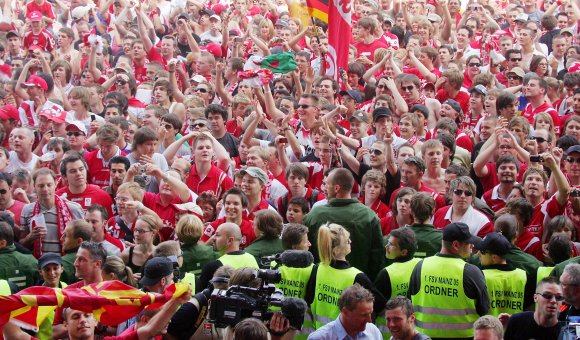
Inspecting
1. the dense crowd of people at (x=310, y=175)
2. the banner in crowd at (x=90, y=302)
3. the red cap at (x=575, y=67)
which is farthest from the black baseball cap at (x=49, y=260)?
the red cap at (x=575, y=67)

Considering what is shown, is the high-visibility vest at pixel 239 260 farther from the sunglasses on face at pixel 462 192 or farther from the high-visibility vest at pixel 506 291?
the sunglasses on face at pixel 462 192

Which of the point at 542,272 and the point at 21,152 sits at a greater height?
the point at 21,152

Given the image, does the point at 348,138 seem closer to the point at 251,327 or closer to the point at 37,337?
the point at 37,337

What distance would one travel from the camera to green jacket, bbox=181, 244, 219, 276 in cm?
916

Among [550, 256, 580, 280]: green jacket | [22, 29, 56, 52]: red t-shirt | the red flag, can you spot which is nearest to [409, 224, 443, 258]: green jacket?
[550, 256, 580, 280]: green jacket

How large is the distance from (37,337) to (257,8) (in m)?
13.9

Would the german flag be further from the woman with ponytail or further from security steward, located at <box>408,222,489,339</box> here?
security steward, located at <box>408,222,489,339</box>

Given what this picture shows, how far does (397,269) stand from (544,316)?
124 centimetres

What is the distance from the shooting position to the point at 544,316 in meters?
7.91

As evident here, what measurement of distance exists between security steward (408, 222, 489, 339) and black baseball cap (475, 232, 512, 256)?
171 millimetres

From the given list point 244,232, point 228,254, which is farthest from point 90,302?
point 244,232

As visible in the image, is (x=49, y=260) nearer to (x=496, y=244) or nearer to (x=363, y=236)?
(x=363, y=236)

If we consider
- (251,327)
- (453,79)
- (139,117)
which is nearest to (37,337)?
(251,327)

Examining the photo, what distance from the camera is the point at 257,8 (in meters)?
21.5
